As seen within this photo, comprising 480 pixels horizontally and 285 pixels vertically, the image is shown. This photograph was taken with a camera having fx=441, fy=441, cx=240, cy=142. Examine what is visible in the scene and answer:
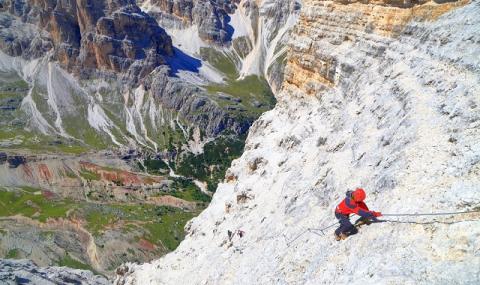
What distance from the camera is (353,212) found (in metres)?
18.2

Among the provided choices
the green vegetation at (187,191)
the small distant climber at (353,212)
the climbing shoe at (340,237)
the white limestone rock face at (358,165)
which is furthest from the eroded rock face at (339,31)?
the green vegetation at (187,191)

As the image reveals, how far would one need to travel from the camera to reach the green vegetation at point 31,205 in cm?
13995

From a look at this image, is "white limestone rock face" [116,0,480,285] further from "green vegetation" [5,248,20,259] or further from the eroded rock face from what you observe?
"green vegetation" [5,248,20,259]

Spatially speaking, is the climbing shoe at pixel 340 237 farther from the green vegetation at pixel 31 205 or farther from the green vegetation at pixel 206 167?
the green vegetation at pixel 206 167

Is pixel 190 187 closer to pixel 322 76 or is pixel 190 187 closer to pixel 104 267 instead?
pixel 104 267

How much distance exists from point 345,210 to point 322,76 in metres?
25.4

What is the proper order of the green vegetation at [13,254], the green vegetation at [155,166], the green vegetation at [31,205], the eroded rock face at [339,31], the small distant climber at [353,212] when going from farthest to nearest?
the green vegetation at [155,166] < the green vegetation at [31,205] < the green vegetation at [13,254] < the eroded rock face at [339,31] < the small distant climber at [353,212]

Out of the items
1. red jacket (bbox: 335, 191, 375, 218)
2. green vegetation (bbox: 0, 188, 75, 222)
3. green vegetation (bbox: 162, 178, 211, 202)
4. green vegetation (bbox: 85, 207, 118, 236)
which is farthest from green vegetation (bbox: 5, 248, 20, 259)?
red jacket (bbox: 335, 191, 375, 218)

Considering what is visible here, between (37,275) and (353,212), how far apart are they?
Result: 5014 cm

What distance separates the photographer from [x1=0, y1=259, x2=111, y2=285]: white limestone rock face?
2052 inches

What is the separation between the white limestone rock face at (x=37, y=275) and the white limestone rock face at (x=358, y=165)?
12.1 meters

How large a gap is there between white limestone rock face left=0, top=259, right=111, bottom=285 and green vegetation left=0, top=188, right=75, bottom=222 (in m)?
78.7

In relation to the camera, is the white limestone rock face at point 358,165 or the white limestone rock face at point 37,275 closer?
the white limestone rock face at point 358,165

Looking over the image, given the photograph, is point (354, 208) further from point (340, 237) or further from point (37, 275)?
point (37, 275)
